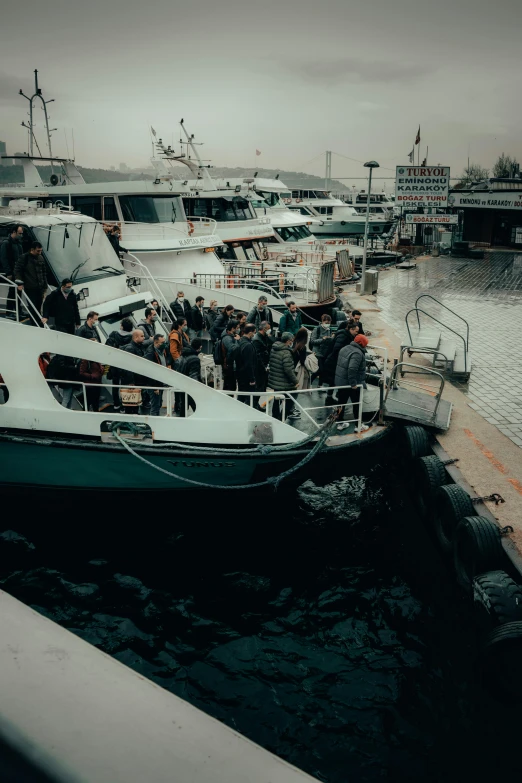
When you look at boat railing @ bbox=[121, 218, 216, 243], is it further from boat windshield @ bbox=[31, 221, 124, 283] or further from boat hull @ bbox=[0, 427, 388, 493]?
boat hull @ bbox=[0, 427, 388, 493]

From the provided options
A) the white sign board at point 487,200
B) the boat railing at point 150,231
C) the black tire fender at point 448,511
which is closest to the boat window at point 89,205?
the boat railing at point 150,231

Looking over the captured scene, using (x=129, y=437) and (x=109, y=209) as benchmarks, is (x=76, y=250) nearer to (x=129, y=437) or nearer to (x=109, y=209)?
(x=129, y=437)

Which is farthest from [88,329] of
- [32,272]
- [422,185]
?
→ [422,185]

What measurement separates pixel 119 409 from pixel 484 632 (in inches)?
244

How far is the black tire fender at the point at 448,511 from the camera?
8203mm

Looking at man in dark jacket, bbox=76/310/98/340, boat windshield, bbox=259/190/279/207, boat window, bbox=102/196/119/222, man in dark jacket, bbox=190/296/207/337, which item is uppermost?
boat windshield, bbox=259/190/279/207

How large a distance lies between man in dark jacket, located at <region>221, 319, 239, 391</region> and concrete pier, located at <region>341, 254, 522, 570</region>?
12.8 ft

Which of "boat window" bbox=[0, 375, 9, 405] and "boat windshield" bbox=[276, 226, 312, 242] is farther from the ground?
"boat windshield" bbox=[276, 226, 312, 242]

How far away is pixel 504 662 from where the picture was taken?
631 cm

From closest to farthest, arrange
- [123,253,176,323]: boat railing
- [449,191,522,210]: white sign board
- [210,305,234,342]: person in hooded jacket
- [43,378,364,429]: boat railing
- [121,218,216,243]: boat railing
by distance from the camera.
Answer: [43,378,364,429]: boat railing
[210,305,234,342]: person in hooded jacket
[123,253,176,323]: boat railing
[121,218,216,243]: boat railing
[449,191,522,210]: white sign board

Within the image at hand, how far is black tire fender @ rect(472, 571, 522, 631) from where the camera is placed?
6.49m

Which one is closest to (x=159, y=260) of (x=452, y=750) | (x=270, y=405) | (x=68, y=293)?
(x=68, y=293)

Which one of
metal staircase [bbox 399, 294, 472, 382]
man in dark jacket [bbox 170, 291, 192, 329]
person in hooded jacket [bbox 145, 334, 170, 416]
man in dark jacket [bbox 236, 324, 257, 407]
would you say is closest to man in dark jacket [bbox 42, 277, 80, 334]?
person in hooded jacket [bbox 145, 334, 170, 416]

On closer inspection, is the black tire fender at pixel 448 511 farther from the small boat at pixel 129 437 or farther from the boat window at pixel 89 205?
the boat window at pixel 89 205
